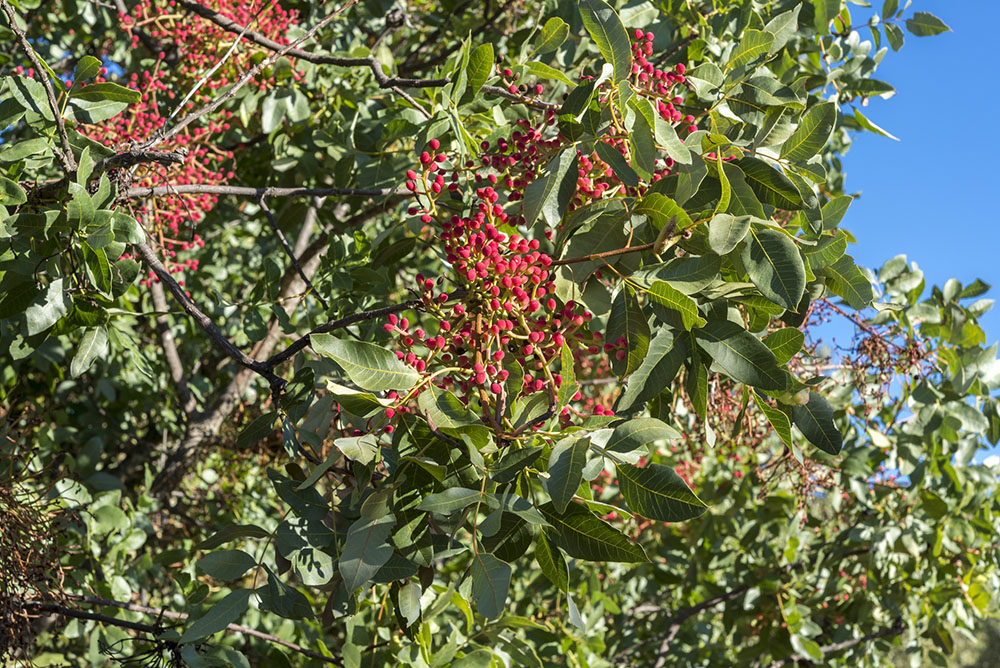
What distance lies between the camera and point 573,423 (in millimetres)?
A: 1246

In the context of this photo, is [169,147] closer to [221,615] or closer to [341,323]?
[341,323]

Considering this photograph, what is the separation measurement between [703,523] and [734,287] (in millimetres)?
2237

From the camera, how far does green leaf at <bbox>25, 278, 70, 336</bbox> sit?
1.49 metres

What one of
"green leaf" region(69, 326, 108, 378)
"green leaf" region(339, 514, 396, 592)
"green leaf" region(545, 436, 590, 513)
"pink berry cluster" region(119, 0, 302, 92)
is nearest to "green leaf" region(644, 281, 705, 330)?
"green leaf" region(545, 436, 590, 513)

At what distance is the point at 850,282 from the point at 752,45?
44cm

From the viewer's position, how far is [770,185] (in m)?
1.23

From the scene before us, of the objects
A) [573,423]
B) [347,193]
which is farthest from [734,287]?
[347,193]

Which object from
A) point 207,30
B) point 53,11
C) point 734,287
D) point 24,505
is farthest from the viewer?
point 53,11

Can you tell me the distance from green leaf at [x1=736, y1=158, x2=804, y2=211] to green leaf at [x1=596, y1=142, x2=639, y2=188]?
179mm

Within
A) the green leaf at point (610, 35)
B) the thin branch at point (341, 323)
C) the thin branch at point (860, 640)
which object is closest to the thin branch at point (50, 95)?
the thin branch at point (341, 323)

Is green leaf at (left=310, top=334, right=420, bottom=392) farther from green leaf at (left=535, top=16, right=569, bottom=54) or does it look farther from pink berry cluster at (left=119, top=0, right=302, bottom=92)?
pink berry cluster at (left=119, top=0, right=302, bottom=92)

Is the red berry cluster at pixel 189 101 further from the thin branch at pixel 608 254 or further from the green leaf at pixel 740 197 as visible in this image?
the green leaf at pixel 740 197

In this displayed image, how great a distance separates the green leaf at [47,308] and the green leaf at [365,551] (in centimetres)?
79

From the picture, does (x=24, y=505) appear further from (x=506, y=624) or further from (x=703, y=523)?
(x=703, y=523)
